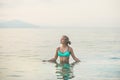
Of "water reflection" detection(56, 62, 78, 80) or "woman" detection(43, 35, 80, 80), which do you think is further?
"woman" detection(43, 35, 80, 80)

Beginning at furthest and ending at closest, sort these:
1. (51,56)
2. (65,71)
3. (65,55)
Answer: (51,56)
(65,55)
(65,71)

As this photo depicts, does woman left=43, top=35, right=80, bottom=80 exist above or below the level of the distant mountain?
below

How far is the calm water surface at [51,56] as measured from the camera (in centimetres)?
519

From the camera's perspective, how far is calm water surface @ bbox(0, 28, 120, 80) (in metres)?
5.19

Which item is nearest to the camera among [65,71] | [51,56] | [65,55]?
[65,71]

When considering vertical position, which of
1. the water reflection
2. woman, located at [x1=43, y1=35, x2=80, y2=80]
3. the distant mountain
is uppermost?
the distant mountain

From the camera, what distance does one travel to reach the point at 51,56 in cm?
664

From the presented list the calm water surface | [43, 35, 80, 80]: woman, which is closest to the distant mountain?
the calm water surface

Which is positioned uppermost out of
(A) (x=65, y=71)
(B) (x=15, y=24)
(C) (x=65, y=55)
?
(B) (x=15, y=24)

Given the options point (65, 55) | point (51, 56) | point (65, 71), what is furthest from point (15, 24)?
point (65, 71)

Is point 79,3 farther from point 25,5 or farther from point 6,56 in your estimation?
point 6,56

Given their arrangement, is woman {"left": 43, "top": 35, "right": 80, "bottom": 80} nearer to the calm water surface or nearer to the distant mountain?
the calm water surface

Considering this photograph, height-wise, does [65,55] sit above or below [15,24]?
below

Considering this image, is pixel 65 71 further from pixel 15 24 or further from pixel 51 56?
pixel 15 24
